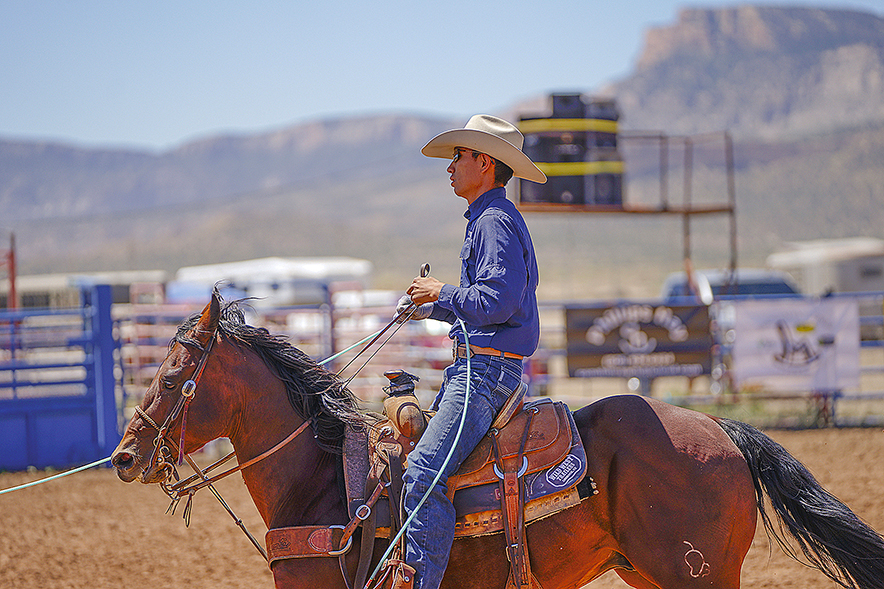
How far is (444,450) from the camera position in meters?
3.29

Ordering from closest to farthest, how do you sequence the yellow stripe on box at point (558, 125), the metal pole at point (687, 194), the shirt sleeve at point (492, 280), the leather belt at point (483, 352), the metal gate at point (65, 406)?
the shirt sleeve at point (492, 280) < the leather belt at point (483, 352) < the metal gate at point (65, 406) < the yellow stripe on box at point (558, 125) < the metal pole at point (687, 194)

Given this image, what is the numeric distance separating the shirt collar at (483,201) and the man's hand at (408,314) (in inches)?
17.5

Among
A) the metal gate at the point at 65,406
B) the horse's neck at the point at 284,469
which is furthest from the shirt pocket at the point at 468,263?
the metal gate at the point at 65,406

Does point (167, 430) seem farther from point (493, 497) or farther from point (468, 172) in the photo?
point (468, 172)

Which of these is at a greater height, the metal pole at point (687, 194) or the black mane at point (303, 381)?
the metal pole at point (687, 194)

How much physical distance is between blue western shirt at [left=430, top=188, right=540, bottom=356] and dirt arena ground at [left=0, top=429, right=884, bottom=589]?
314 centimetres

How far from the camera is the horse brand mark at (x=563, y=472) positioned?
11.1ft

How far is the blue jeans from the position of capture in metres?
3.22

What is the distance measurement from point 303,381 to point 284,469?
392mm

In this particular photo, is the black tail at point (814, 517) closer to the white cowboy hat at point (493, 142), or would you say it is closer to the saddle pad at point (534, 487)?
the saddle pad at point (534, 487)

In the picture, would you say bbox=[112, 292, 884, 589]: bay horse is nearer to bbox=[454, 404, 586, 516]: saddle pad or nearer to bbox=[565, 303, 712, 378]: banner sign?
bbox=[454, 404, 586, 516]: saddle pad

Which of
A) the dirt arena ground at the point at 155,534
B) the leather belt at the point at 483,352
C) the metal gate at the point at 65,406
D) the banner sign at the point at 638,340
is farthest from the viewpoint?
the banner sign at the point at 638,340

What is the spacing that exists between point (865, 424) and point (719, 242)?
76143 mm

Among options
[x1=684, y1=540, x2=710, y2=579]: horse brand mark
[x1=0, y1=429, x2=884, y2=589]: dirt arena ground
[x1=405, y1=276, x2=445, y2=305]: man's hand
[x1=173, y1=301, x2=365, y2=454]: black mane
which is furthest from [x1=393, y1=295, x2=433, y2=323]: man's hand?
[x1=0, y1=429, x2=884, y2=589]: dirt arena ground
